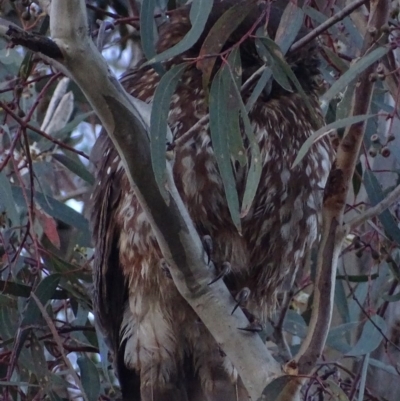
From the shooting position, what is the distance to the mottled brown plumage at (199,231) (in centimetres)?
215

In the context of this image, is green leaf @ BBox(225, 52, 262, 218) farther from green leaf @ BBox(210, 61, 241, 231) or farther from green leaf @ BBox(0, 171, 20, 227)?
green leaf @ BBox(0, 171, 20, 227)

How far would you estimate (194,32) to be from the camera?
5.13 feet

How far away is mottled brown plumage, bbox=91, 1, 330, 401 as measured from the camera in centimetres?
215

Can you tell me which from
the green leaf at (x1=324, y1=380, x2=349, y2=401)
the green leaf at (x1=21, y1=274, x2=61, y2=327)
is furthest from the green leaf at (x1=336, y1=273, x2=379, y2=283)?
the green leaf at (x1=21, y1=274, x2=61, y2=327)

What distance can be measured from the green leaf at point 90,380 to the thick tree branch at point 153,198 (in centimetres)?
55

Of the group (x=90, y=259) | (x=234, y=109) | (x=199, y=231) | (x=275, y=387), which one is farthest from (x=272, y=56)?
(x=90, y=259)

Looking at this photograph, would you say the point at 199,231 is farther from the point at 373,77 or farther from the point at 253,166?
the point at 373,77

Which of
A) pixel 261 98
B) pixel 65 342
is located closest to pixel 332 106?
pixel 261 98

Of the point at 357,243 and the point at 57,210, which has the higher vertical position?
the point at 57,210

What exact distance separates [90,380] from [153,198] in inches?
31.6

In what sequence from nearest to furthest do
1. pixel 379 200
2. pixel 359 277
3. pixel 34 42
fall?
pixel 34 42 < pixel 379 200 < pixel 359 277

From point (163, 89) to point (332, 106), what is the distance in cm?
86

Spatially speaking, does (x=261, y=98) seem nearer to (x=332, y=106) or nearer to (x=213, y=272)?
(x=332, y=106)

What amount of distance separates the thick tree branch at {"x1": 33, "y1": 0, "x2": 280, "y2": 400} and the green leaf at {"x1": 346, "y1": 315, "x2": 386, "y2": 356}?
427mm
